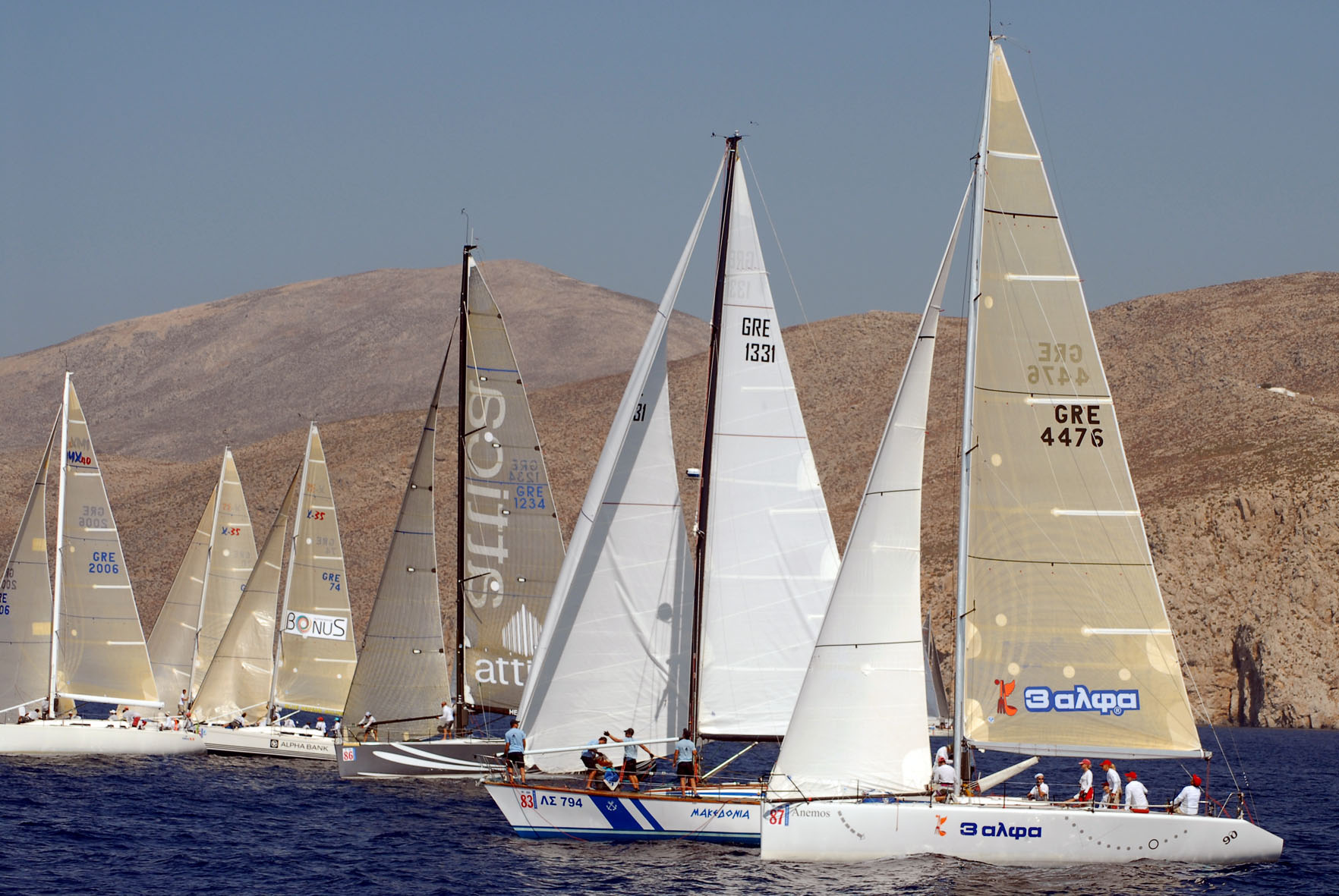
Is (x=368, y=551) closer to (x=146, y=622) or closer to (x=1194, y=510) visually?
(x=146, y=622)

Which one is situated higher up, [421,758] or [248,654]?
[248,654]

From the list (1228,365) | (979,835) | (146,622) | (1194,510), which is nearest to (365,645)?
(979,835)

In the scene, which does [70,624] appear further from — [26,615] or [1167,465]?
[1167,465]

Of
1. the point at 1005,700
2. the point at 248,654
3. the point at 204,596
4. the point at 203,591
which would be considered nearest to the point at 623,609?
the point at 1005,700

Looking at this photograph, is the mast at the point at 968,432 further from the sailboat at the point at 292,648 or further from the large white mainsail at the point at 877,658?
the sailboat at the point at 292,648

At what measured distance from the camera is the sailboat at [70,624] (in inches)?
1702


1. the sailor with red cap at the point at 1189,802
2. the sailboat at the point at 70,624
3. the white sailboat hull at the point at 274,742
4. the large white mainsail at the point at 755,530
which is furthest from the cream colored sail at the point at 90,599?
the sailor with red cap at the point at 1189,802

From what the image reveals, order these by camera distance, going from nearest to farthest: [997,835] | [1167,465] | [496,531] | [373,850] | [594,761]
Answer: [997,835] → [594,761] → [373,850] → [496,531] → [1167,465]

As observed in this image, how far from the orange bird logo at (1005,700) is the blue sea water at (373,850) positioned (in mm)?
2360

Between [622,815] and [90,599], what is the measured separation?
21525 millimetres

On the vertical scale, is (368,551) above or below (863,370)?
below

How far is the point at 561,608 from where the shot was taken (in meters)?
29.3

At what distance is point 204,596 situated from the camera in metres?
50.2

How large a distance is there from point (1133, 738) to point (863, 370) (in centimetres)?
11580
